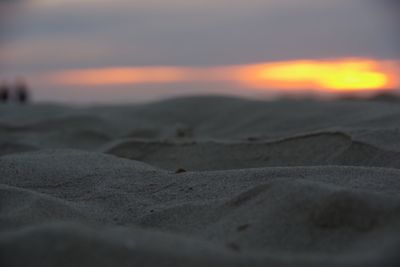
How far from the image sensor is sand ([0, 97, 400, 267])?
1.17 metres

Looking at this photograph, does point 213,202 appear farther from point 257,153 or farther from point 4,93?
point 4,93

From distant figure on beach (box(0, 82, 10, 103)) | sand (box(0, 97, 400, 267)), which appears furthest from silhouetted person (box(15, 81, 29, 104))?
sand (box(0, 97, 400, 267))

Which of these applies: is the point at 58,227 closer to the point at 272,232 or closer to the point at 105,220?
the point at 105,220

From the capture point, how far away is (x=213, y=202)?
1641mm

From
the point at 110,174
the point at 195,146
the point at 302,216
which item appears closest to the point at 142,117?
the point at 195,146

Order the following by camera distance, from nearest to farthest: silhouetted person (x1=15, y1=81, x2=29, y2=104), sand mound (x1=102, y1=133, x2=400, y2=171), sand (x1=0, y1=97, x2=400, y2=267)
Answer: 1. sand (x1=0, y1=97, x2=400, y2=267)
2. sand mound (x1=102, y1=133, x2=400, y2=171)
3. silhouetted person (x1=15, y1=81, x2=29, y2=104)

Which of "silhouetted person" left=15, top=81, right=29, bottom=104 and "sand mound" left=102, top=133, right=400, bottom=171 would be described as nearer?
"sand mound" left=102, top=133, right=400, bottom=171

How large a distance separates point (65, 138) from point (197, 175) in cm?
198

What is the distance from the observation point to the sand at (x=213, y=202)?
1.17m

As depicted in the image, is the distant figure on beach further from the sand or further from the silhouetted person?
the sand

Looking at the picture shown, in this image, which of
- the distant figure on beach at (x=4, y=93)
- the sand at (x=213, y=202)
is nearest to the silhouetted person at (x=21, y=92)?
the distant figure on beach at (x=4, y=93)

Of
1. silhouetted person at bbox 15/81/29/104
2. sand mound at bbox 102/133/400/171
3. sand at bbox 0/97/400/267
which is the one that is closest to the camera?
sand at bbox 0/97/400/267

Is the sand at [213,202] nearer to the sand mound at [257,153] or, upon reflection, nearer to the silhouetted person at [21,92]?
the sand mound at [257,153]

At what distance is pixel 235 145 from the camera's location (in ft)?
9.39
